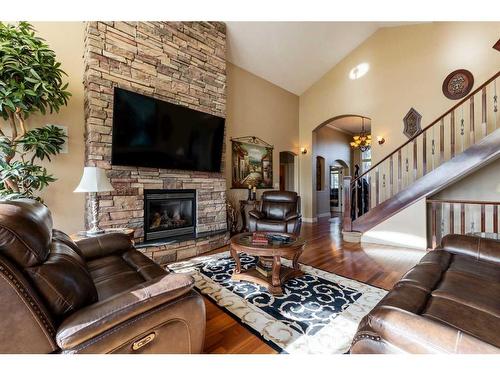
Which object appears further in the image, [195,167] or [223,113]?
[223,113]

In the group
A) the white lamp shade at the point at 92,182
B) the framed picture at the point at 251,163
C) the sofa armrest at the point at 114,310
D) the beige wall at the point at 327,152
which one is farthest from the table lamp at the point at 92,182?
the beige wall at the point at 327,152

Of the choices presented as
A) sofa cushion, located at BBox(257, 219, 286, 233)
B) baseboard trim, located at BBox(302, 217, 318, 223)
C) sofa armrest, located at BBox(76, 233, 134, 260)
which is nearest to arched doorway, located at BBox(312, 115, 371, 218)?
baseboard trim, located at BBox(302, 217, 318, 223)

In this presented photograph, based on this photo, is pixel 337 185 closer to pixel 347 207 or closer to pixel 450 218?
pixel 347 207

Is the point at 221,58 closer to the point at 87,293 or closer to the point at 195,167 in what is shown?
the point at 195,167

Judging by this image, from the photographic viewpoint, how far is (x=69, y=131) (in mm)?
2783

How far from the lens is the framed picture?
505 cm

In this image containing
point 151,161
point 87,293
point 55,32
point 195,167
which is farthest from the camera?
point 195,167

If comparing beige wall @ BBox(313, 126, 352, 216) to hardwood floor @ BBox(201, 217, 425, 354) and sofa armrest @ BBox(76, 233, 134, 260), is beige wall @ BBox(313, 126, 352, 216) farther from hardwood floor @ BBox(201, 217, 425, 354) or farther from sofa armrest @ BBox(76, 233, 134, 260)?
sofa armrest @ BBox(76, 233, 134, 260)

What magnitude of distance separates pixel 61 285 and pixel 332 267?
2.77m

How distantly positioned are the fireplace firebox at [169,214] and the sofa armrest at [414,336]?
299 centimetres

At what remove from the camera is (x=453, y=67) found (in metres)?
4.13

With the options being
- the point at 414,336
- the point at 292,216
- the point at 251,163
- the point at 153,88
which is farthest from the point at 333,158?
the point at 414,336
